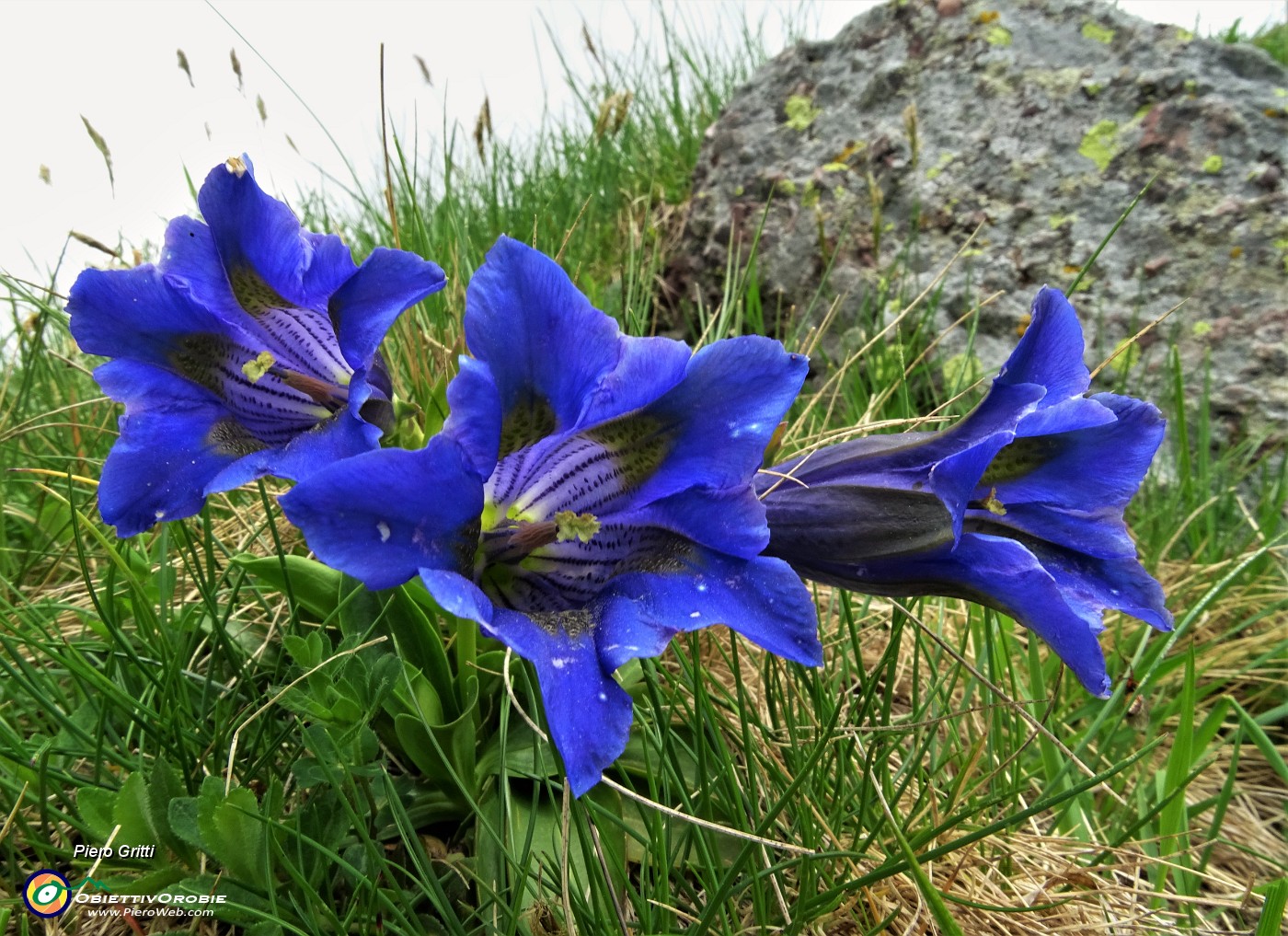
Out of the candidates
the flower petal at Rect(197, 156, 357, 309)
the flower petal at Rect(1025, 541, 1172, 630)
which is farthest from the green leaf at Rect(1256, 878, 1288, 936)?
the flower petal at Rect(197, 156, 357, 309)

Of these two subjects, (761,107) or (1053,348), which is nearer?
(1053,348)

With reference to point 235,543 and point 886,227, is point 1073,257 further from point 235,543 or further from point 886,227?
point 235,543

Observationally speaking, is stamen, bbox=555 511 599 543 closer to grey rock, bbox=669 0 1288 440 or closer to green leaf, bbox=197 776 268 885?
green leaf, bbox=197 776 268 885

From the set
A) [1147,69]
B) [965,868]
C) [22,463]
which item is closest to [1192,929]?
[965,868]

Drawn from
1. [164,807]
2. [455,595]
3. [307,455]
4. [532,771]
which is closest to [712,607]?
[455,595]

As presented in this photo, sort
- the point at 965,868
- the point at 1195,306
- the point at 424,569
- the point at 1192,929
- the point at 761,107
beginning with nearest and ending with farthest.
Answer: the point at 424,569 → the point at 1192,929 → the point at 965,868 → the point at 1195,306 → the point at 761,107

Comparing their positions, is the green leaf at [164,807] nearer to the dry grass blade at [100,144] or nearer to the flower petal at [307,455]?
the flower petal at [307,455]

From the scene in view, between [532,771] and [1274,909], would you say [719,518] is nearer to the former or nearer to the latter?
[532,771]
